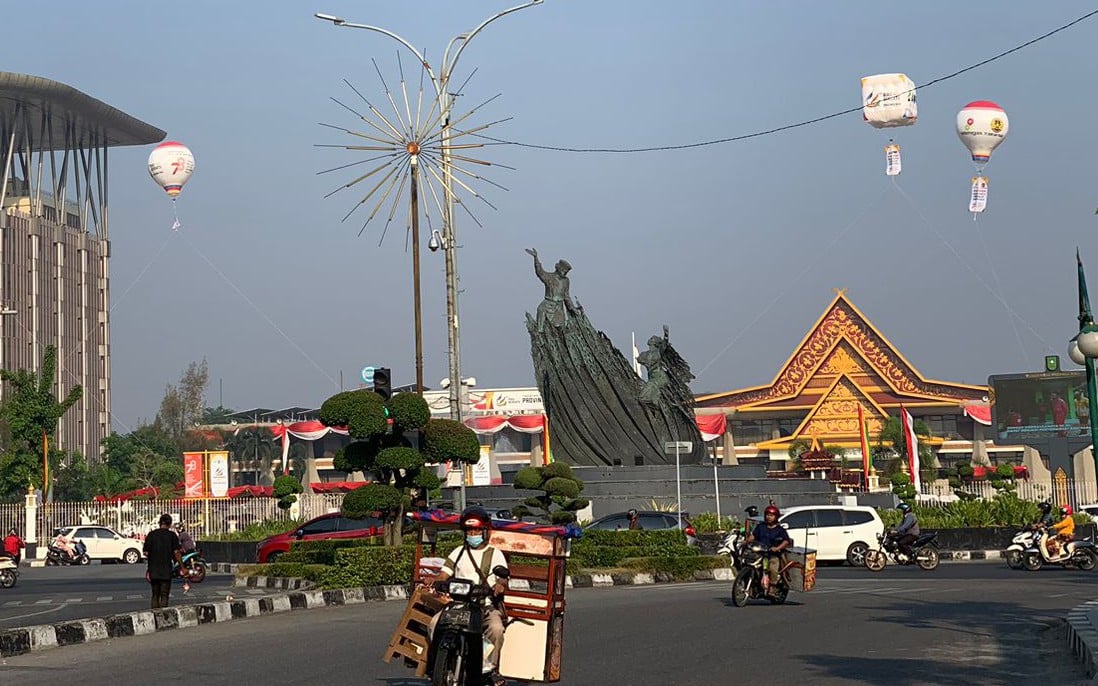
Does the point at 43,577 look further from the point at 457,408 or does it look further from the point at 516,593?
the point at 516,593

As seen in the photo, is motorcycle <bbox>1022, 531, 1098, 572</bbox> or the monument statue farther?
the monument statue

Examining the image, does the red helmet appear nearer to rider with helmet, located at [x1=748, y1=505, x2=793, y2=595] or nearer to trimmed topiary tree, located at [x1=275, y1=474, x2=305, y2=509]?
rider with helmet, located at [x1=748, y1=505, x2=793, y2=595]

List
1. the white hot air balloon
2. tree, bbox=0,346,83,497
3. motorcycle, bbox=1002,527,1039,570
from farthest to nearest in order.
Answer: the white hot air balloon < tree, bbox=0,346,83,497 < motorcycle, bbox=1002,527,1039,570

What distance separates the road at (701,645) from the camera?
1102 centimetres

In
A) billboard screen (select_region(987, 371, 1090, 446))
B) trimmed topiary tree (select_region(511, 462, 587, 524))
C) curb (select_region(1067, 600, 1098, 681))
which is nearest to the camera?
curb (select_region(1067, 600, 1098, 681))

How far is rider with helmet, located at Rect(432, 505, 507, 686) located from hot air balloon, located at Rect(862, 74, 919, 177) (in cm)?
4354

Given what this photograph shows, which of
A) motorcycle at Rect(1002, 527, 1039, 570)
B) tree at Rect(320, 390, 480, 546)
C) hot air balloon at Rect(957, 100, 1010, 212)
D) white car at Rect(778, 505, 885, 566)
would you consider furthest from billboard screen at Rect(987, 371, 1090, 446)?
tree at Rect(320, 390, 480, 546)

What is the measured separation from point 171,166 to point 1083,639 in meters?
74.3

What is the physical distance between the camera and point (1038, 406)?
88188mm

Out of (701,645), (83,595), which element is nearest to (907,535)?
(83,595)

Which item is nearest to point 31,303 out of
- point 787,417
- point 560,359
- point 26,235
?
point 26,235

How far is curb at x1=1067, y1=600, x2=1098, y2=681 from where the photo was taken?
10.8 metres

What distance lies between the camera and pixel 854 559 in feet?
98.1

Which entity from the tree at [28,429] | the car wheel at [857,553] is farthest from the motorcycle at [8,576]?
the tree at [28,429]
